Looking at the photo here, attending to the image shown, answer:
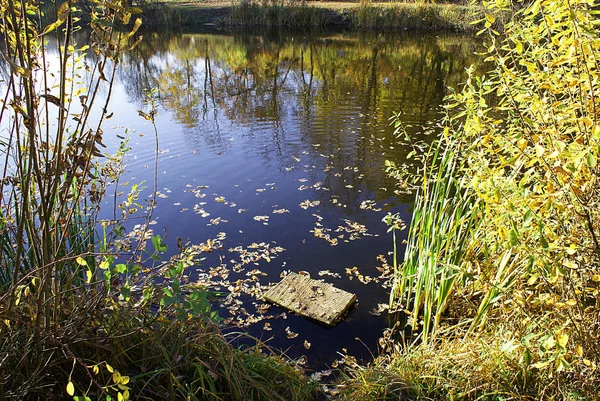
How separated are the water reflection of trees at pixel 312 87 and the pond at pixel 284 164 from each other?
4 cm

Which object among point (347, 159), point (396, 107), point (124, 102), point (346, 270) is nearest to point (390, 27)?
point (396, 107)

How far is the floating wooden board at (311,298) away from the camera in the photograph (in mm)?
3885

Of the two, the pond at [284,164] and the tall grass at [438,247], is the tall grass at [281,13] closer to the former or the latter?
the pond at [284,164]

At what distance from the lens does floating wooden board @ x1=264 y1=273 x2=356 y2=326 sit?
12.7ft

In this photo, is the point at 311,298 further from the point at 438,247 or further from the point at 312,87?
the point at 312,87

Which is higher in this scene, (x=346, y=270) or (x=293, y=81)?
(x=293, y=81)

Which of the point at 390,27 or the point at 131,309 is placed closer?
the point at 131,309

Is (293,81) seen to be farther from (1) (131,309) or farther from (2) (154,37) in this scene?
(2) (154,37)

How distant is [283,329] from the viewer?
383cm

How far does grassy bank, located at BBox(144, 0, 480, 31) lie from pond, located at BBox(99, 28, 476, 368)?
634 cm

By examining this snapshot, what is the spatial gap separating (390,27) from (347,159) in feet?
55.5

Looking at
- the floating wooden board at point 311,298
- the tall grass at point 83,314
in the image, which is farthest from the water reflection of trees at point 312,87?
the tall grass at point 83,314

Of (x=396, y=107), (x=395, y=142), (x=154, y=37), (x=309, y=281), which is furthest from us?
(x=154, y=37)

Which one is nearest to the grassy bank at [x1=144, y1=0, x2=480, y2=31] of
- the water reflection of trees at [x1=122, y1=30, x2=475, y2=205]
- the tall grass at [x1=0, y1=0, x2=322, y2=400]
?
the water reflection of trees at [x1=122, y1=30, x2=475, y2=205]
